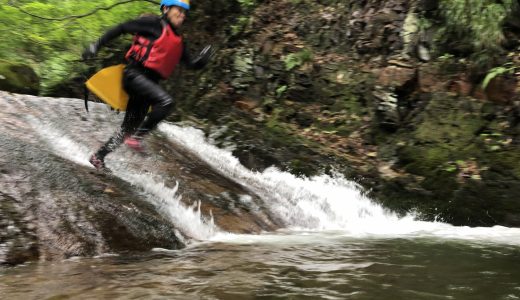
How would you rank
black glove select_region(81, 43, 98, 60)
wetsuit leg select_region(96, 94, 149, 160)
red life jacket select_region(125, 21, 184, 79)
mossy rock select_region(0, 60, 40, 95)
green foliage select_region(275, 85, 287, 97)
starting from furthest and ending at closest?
green foliage select_region(275, 85, 287, 97)
mossy rock select_region(0, 60, 40, 95)
wetsuit leg select_region(96, 94, 149, 160)
red life jacket select_region(125, 21, 184, 79)
black glove select_region(81, 43, 98, 60)

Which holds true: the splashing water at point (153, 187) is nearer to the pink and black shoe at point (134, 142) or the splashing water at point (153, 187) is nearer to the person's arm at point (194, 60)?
the pink and black shoe at point (134, 142)

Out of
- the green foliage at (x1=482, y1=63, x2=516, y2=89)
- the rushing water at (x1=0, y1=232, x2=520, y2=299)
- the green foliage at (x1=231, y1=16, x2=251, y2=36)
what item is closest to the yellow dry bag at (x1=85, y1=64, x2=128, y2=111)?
the rushing water at (x1=0, y1=232, x2=520, y2=299)

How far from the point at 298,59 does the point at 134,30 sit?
19.6 ft

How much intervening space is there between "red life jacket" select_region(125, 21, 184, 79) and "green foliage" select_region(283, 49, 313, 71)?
5490 mm

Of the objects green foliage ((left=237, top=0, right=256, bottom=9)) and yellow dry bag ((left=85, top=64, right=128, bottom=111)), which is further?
green foliage ((left=237, top=0, right=256, bottom=9))

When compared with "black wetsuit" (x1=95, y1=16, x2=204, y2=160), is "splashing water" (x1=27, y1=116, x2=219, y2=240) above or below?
below

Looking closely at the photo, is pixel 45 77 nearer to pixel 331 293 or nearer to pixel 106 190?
pixel 106 190

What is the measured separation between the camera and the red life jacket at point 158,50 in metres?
4.82

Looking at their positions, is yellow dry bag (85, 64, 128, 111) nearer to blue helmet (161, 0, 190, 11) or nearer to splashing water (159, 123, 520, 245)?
blue helmet (161, 0, 190, 11)

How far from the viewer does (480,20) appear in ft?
26.3

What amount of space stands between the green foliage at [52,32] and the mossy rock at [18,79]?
43 centimetres

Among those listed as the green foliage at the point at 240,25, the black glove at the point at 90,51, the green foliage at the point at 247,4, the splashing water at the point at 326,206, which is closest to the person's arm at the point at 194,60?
the black glove at the point at 90,51

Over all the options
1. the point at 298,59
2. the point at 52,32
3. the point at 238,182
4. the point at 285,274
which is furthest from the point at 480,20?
the point at 52,32

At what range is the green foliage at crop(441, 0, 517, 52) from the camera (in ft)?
26.1
